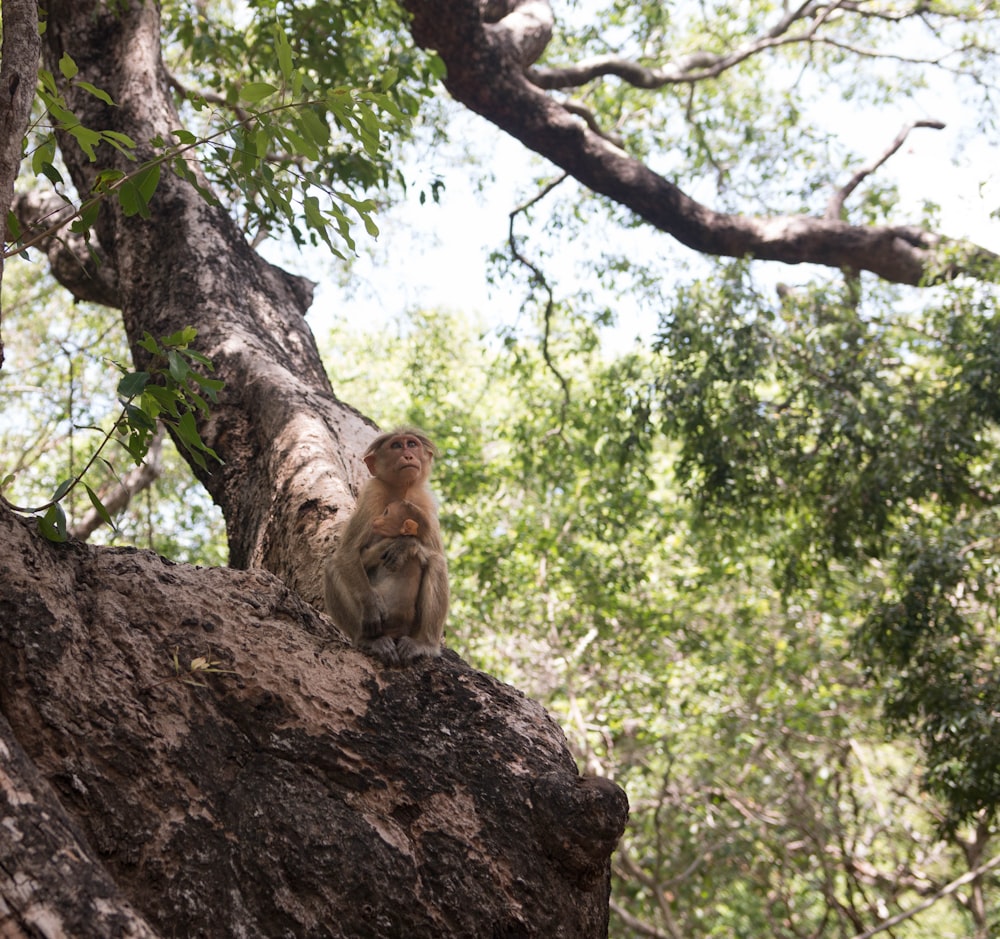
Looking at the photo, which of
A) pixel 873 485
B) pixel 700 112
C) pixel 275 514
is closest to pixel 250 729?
pixel 275 514

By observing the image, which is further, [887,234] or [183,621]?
[887,234]

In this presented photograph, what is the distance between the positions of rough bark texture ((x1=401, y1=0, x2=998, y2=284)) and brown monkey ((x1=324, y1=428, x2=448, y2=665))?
5.11 metres

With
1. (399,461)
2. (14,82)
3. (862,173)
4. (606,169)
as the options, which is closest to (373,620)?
(399,461)

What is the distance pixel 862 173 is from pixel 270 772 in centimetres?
979

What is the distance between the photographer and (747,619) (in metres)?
11.7

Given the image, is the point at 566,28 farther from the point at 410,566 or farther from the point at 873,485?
the point at 410,566

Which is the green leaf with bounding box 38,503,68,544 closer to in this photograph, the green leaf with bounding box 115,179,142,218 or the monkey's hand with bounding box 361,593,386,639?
the green leaf with bounding box 115,179,142,218

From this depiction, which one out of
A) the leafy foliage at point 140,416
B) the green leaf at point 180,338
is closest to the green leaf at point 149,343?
the leafy foliage at point 140,416

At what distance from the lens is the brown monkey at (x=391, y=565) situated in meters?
3.70

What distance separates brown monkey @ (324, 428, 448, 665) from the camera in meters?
3.70

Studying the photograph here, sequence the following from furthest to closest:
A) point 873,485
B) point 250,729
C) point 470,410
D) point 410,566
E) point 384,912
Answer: point 470,410 → point 873,485 → point 410,566 → point 250,729 → point 384,912

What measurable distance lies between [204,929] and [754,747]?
1096 centimetres

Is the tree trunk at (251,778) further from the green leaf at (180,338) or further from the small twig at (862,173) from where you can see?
the small twig at (862,173)

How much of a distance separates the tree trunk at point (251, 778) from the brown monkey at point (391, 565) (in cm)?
58
